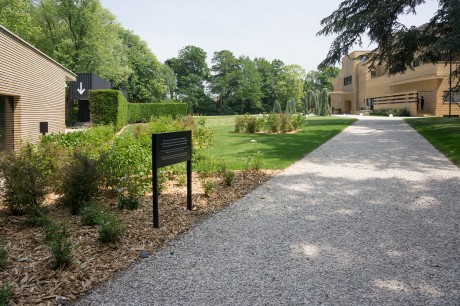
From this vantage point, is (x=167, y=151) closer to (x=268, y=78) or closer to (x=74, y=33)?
(x=74, y=33)

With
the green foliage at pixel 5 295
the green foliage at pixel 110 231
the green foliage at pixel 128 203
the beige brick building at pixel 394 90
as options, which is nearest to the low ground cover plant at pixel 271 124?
the beige brick building at pixel 394 90

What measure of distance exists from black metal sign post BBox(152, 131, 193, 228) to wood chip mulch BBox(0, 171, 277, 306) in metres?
0.39

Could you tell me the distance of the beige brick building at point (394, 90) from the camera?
36.6 metres

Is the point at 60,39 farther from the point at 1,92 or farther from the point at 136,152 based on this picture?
the point at 136,152

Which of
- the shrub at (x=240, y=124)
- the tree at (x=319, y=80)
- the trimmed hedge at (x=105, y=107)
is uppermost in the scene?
the tree at (x=319, y=80)

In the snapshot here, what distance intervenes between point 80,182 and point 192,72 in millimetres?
70985

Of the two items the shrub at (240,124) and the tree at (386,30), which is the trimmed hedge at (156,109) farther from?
the tree at (386,30)

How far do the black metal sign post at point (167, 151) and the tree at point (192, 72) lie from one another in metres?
Answer: 66.0

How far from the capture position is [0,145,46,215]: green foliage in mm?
5449

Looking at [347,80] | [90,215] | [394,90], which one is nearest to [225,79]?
[347,80]

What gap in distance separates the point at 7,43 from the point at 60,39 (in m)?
31.8

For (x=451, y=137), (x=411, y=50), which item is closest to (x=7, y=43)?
(x=451, y=137)

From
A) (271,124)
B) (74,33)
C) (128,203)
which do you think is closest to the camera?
(128,203)

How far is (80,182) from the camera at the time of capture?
5734 mm
